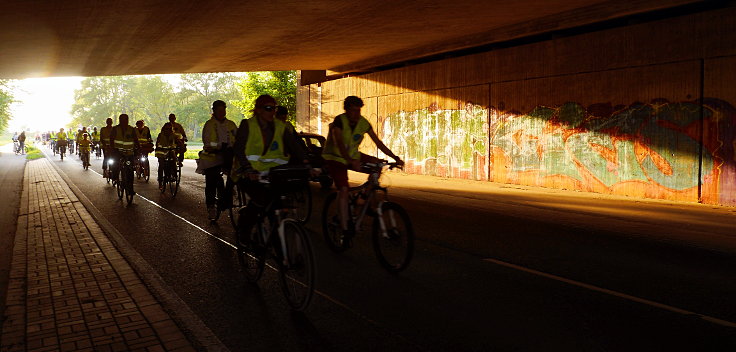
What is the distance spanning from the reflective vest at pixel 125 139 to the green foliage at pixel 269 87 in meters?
23.3

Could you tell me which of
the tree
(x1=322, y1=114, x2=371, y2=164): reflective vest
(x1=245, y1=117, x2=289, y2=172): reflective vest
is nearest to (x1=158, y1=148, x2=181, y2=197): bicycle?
(x1=322, y1=114, x2=371, y2=164): reflective vest

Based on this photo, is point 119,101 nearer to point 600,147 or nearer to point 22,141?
point 22,141

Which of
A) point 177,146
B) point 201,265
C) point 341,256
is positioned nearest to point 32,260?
point 201,265

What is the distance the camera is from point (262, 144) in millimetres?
5238

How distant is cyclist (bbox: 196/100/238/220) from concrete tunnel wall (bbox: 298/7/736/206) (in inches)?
352

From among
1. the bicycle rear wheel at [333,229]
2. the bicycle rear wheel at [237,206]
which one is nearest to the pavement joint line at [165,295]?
the bicycle rear wheel at [237,206]

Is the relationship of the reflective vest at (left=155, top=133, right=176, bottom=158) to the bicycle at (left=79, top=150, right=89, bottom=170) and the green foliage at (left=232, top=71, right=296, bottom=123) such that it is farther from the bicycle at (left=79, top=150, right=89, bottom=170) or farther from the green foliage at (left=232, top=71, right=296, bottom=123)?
the green foliage at (left=232, top=71, right=296, bottom=123)

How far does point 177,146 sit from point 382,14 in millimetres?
5755

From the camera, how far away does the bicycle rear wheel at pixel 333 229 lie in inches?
263

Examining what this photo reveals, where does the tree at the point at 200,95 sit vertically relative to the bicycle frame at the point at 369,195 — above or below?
above

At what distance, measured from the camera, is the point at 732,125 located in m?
11.2

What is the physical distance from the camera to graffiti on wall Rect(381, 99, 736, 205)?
1165cm

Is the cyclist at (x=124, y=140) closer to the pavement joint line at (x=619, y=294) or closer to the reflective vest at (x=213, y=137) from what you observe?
the reflective vest at (x=213, y=137)

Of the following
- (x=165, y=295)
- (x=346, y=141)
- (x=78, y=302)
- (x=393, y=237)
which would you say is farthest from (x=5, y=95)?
(x=393, y=237)
